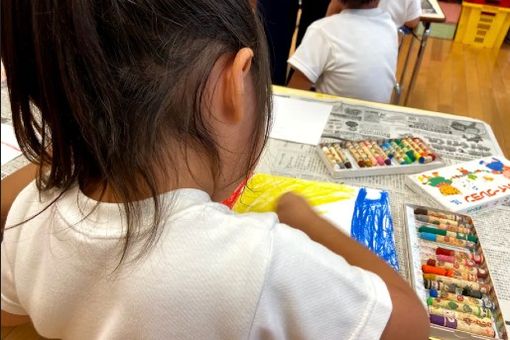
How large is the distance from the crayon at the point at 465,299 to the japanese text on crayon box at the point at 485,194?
213mm

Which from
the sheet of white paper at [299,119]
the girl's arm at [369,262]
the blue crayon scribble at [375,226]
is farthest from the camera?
the sheet of white paper at [299,119]

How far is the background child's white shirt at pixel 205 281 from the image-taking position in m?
0.34

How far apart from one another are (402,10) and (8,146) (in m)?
1.19

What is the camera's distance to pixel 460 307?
1.79 ft

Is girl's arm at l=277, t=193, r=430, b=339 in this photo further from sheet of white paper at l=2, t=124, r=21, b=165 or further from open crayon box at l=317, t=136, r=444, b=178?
sheet of white paper at l=2, t=124, r=21, b=165

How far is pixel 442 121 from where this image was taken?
0.99 m

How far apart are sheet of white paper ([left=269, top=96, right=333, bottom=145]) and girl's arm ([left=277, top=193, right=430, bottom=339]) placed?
0.34 meters

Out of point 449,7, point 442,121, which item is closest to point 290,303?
point 442,121

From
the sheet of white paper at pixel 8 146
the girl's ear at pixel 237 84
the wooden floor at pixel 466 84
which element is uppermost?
the girl's ear at pixel 237 84

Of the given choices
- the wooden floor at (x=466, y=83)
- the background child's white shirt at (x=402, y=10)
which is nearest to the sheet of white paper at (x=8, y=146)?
the background child's white shirt at (x=402, y=10)

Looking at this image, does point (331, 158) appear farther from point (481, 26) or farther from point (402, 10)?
point (481, 26)

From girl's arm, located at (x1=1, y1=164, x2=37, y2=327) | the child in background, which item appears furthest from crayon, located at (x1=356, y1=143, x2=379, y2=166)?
the child in background

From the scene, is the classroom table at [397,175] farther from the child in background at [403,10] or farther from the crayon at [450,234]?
the child in background at [403,10]

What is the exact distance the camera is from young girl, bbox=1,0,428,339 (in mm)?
313
